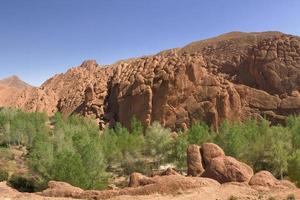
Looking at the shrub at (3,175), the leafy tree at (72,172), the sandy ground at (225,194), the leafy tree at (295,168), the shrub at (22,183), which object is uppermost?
the sandy ground at (225,194)

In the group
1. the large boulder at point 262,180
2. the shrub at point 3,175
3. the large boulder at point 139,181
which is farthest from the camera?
the shrub at point 3,175

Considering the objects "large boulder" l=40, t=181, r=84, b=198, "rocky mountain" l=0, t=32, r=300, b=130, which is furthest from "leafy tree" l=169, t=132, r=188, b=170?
"rocky mountain" l=0, t=32, r=300, b=130

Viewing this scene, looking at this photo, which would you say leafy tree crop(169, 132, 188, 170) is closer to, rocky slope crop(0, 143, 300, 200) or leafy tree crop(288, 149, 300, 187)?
leafy tree crop(288, 149, 300, 187)

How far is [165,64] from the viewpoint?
11112cm

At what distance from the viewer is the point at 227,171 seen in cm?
3269

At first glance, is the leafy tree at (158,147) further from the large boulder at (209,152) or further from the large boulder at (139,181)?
the large boulder at (139,181)

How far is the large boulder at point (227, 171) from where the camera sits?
32.2m

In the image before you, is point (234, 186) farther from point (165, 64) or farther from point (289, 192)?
point (165, 64)

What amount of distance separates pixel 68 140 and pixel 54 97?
103m

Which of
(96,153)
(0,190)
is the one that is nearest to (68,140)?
(96,153)

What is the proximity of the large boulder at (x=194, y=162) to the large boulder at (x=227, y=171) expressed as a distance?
491cm

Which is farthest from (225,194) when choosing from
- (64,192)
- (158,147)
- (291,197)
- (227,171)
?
(158,147)

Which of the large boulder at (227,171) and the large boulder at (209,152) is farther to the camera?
the large boulder at (209,152)

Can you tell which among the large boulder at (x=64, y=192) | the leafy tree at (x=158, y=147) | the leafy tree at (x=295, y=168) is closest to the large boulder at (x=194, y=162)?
the leafy tree at (x=295, y=168)
